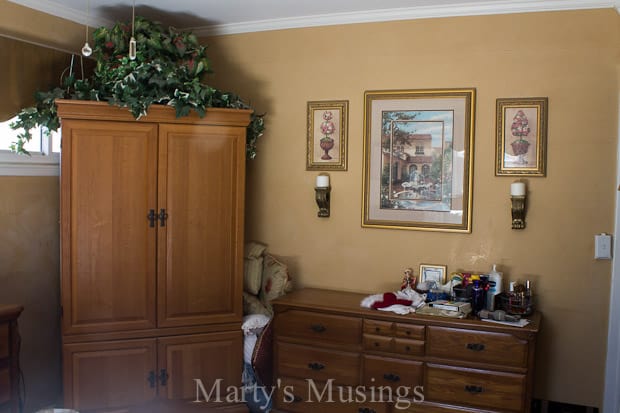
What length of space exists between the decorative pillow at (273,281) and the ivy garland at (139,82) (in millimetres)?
1026

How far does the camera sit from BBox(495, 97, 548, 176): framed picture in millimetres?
3084

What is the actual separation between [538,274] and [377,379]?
1.08 m

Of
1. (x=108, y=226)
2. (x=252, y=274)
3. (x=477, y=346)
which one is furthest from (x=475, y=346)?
(x=108, y=226)

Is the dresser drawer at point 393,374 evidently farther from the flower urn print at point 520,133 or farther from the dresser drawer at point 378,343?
the flower urn print at point 520,133

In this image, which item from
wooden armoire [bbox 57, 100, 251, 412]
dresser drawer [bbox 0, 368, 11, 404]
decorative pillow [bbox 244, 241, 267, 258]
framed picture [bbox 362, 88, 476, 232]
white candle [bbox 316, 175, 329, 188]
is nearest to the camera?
dresser drawer [bbox 0, 368, 11, 404]

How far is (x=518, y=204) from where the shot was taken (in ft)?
10.0

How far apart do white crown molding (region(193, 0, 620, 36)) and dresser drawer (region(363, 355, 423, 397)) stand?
199 cm

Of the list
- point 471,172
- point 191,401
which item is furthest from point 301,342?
point 471,172

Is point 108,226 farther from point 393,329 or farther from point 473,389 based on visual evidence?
point 473,389

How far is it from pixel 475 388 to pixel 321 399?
85cm

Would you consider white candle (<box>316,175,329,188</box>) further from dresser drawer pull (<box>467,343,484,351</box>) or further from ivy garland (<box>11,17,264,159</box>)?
dresser drawer pull (<box>467,343,484,351</box>)

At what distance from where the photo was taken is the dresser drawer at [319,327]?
3.07m

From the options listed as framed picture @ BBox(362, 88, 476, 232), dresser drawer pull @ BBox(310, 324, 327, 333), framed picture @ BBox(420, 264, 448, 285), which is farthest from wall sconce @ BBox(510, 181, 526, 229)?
dresser drawer pull @ BBox(310, 324, 327, 333)

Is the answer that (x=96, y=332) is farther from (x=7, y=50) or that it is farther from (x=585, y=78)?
(x=585, y=78)
